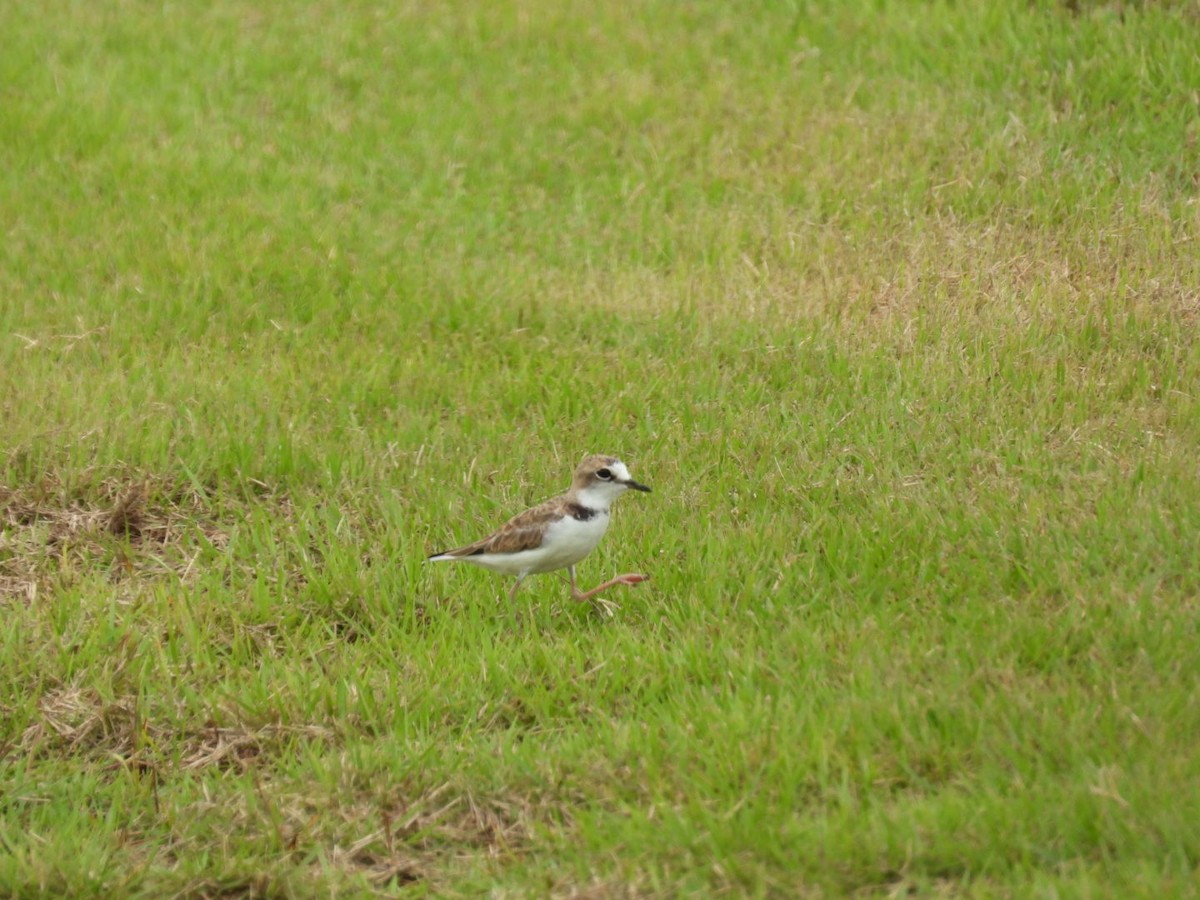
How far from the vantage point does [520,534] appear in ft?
23.6

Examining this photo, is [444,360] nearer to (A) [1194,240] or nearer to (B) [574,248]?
(B) [574,248]

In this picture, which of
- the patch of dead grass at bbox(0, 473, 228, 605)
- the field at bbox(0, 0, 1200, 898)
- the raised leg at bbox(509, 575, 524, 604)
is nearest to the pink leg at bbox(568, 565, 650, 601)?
the field at bbox(0, 0, 1200, 898)

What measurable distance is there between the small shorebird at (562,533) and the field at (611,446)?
0.27 metres

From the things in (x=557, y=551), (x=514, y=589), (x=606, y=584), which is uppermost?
(x=557, y=551)

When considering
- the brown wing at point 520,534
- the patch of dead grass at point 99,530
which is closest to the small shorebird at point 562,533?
the brown wing at point 520,534

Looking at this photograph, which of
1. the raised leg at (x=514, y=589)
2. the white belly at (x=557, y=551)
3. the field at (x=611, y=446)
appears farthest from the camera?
the raised leg at (x=514, y=589)

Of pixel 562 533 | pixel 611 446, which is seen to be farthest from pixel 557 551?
pixel 611 446

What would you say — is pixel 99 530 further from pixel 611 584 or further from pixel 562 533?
pixel 611 584

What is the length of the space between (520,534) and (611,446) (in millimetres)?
1637

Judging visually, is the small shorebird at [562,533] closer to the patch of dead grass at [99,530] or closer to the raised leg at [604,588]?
the raised leg at [604,588]

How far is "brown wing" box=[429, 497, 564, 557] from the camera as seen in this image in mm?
7145

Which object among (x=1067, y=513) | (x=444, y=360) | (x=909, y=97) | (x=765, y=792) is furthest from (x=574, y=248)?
(x=765, y=792)

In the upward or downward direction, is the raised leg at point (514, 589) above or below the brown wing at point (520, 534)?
below

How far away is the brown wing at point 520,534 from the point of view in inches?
281
